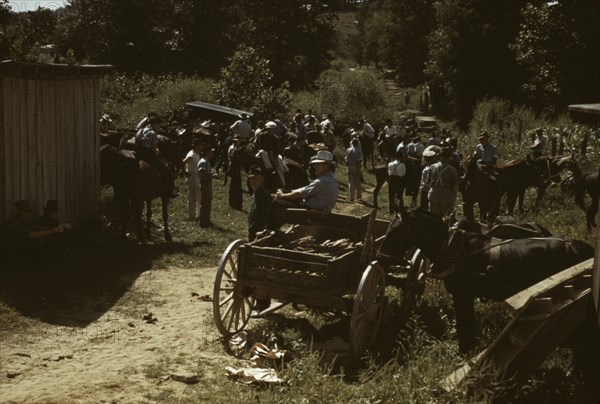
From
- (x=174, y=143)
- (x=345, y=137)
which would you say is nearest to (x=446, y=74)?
(x=345, y=137)

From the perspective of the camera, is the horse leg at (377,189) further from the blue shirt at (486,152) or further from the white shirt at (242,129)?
the white shirt at (242,129)

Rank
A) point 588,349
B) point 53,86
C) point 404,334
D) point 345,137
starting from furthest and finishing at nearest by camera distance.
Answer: point 345,137, point 53,86, point 404,334, point 588,349

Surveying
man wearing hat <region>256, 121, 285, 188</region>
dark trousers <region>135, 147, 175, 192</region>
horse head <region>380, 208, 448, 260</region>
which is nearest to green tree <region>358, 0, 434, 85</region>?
man wearing hat <region>256, 121, 285, 188</region>

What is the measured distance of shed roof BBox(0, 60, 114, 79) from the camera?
12.6m

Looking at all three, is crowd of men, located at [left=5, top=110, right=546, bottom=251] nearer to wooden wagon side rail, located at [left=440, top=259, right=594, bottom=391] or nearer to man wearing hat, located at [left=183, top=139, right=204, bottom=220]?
man wearing hat, located at [left=183, top=139, right=204, bottom=220]

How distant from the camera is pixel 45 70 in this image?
14.0 meters

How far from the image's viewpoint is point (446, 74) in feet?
153

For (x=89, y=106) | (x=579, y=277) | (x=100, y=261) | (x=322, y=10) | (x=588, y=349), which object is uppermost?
(x=322, y=10)

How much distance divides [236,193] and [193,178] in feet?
6.39

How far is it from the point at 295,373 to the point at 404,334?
2491 millimetres

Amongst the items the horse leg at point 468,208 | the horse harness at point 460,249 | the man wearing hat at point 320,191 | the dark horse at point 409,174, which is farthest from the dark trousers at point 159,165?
the horse harness at point 460,249

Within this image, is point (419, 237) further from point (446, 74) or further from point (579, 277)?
point (446, 74)

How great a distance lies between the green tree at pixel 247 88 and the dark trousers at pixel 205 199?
20.1m

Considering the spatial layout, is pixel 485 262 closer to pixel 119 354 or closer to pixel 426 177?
pixel 119 354
